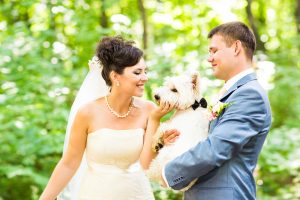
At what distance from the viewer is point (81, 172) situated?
3713 millimetres

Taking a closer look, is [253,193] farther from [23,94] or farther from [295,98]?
[295,98]

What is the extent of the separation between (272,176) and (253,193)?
5539mm

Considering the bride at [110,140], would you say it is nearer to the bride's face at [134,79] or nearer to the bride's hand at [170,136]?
the bride's face at [134,79]

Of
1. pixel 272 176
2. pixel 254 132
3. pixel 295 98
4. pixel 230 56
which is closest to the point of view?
pixel 254 132

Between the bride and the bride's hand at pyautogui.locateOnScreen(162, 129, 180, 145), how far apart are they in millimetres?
597

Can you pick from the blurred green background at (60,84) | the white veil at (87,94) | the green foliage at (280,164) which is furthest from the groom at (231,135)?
the green foliage at (280,164)

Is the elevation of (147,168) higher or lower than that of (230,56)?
lower

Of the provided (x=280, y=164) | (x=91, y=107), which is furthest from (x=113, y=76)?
(x=280, y=164)

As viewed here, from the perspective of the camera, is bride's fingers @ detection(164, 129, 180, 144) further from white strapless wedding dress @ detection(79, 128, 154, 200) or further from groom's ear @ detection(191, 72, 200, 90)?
white strapless wedding dress @ detection(79, 128, 154, 200)

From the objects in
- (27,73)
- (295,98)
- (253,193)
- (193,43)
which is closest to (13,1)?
(27,73)

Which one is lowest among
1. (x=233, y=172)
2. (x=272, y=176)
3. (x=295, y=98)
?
(x=272, y=176)

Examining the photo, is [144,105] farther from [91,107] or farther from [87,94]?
[87,94]

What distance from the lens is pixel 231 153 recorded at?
233 centimetres

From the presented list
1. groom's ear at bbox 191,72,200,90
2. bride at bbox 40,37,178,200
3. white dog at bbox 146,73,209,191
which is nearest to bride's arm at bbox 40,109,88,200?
bride at bbox 40,37,178,200
